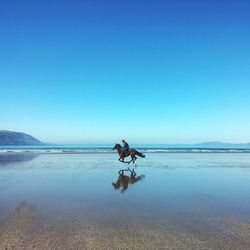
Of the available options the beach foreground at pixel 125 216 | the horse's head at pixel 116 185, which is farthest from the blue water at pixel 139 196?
the horse's head at pixel 116 185

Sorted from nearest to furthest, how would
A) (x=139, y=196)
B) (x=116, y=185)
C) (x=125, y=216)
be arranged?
(x=125, y=216), (x=139, y=196), (x=116, y=185)

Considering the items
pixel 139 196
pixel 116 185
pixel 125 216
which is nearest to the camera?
pixel 125 216

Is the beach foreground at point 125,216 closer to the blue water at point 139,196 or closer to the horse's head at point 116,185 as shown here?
the blue water at point 139,196

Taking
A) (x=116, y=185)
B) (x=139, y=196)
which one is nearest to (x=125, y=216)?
(x=139, y=196)

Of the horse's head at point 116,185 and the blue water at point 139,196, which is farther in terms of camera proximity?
Answer: the horse's head at point 116,185

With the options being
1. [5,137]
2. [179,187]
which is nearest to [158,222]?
[179,187]

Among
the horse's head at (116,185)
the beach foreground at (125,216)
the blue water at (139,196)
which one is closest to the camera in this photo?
the beach foreground at (125,216)

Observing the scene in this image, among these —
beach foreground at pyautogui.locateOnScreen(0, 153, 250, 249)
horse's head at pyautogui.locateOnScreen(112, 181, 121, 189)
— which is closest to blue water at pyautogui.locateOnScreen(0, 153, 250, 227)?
beach foreground at pyautogui.locateOnScreen(0, 153, 250, 249)

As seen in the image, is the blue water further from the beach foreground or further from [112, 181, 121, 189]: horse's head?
[112, 181, 121, 189]: horse's head

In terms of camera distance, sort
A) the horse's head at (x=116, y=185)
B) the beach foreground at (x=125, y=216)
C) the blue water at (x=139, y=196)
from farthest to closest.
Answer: the horse's head at (x=116, y=185) < the blue water at (x=139, y=196) < the beach foreground at (x=125, y=216)

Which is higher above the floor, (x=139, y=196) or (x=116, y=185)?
(x=116, y=185)

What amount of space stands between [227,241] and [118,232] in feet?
7.31

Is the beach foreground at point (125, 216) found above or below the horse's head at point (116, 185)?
below

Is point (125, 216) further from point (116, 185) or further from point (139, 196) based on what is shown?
point (116, 185)
